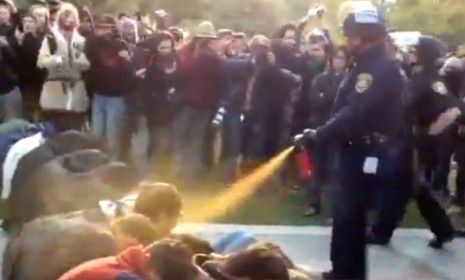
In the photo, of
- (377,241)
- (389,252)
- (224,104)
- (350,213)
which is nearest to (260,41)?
(224,104)

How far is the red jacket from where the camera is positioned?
10.4ft

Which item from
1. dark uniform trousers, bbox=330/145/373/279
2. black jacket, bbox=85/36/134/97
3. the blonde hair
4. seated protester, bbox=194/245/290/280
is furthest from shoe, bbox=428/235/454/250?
seated protester, bbox=194/245/290/280

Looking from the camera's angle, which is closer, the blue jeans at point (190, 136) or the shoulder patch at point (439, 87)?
the shoulder patch at point (439, 87)

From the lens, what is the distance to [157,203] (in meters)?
3.87

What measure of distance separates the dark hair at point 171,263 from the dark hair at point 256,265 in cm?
11

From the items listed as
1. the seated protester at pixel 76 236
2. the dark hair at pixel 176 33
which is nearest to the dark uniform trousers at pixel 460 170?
the dark hair at pixel 176 33

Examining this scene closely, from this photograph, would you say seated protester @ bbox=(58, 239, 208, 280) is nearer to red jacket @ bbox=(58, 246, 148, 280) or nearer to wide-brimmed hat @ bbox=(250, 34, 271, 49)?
red jacket @ bbox=(58, 246, 148, 280)

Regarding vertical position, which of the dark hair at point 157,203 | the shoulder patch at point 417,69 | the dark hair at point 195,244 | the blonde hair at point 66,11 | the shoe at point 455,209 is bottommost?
the shoe at point 455,209

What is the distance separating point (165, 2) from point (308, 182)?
1.37 m

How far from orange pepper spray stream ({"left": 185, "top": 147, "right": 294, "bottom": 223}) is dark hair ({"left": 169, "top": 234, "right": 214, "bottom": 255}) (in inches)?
109

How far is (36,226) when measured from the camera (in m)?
3.78

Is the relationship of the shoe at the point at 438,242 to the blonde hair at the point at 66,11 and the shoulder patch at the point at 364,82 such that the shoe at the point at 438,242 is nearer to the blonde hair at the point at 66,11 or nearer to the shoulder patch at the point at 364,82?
the shoulder patch at the point at 364,82

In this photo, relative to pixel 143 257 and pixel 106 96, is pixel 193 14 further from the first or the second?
pixel 143 257

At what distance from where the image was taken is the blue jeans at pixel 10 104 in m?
7.11
